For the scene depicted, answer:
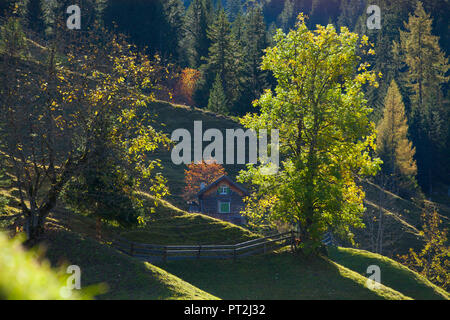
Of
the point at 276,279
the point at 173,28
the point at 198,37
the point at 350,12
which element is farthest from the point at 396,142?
the point at 350,12

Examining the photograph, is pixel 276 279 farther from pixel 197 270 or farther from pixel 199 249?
pixel 199 249

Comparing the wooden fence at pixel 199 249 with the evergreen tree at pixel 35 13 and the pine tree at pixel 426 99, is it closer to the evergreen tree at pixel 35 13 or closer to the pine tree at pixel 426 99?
the evergreen tree at pixel 35 13

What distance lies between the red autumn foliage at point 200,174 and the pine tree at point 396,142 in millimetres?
30901

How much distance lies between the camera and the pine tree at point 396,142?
73.2m

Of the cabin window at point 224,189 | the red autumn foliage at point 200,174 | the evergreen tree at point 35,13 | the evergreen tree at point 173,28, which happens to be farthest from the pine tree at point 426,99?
the evergreen tree at point 35,13

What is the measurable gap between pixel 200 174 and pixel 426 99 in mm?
56334

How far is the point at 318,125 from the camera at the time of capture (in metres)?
28.0

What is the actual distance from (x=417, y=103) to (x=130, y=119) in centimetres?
7912

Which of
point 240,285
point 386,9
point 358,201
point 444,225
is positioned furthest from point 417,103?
point 240,285

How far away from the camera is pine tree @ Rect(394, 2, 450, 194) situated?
3310 inches

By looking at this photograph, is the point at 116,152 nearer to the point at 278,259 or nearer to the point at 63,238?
the point at 63,238

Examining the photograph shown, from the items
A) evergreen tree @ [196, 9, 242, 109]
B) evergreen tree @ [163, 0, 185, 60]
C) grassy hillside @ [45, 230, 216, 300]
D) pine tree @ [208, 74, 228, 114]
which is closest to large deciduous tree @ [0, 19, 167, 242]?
grassy hillside @ [45, 230, 216, 300]

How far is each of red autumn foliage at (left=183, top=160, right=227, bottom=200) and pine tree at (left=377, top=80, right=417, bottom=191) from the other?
30.9m

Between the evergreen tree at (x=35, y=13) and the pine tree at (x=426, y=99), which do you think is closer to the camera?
the evergreen tree at (x=35, y=13)
